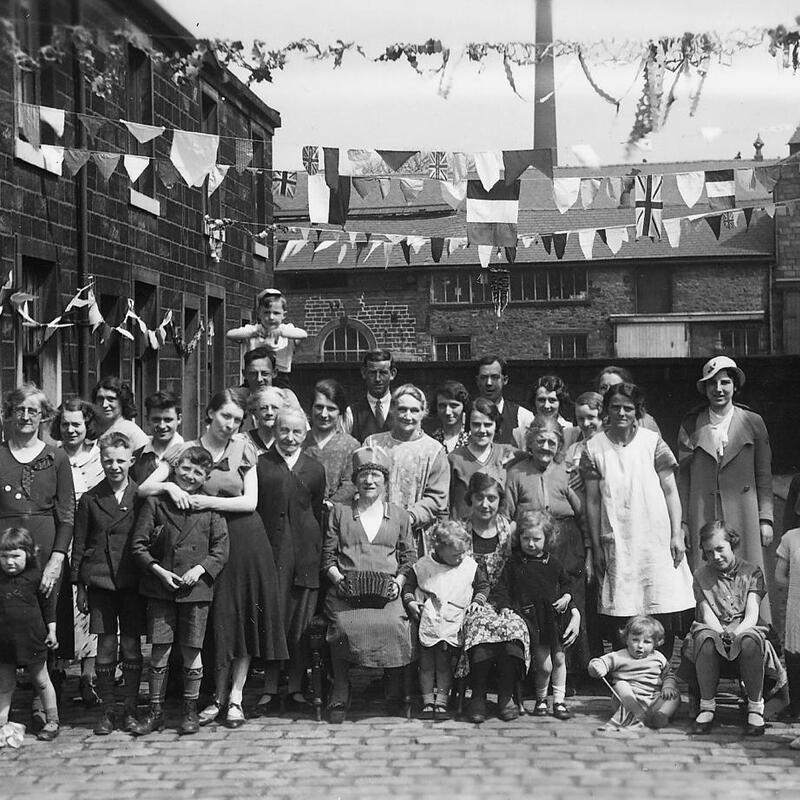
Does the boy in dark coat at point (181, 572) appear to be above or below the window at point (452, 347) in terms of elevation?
below

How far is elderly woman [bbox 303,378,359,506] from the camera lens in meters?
6.66

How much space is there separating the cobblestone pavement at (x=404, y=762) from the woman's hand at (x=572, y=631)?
380 millimetres

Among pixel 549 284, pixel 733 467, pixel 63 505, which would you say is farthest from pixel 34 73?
pixel 549 284

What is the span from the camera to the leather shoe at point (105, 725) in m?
5.66

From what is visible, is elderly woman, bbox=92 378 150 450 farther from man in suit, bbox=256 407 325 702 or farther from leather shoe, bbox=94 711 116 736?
leather shoe, bbox=94 711 116 736

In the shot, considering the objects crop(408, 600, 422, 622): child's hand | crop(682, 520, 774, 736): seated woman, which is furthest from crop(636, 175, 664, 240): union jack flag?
crop(408, 600, 422, 622): child's hand

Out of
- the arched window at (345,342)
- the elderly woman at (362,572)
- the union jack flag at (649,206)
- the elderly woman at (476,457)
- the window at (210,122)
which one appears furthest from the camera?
the arched window at (345,342)

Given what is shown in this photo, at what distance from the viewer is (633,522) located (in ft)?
20.8

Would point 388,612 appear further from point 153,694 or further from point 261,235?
point 261,235

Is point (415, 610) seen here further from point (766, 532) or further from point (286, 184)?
point (286, 184)

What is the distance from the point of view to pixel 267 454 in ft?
20.5

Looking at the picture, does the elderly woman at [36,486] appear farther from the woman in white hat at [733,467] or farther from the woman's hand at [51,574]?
the woman in white hat at [733,467]

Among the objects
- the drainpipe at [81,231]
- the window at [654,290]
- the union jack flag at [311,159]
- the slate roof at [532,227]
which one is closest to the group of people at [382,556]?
the union jack flag at [311,159]

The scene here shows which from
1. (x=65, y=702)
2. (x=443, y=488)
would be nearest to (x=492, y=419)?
(x=443, y=488)
